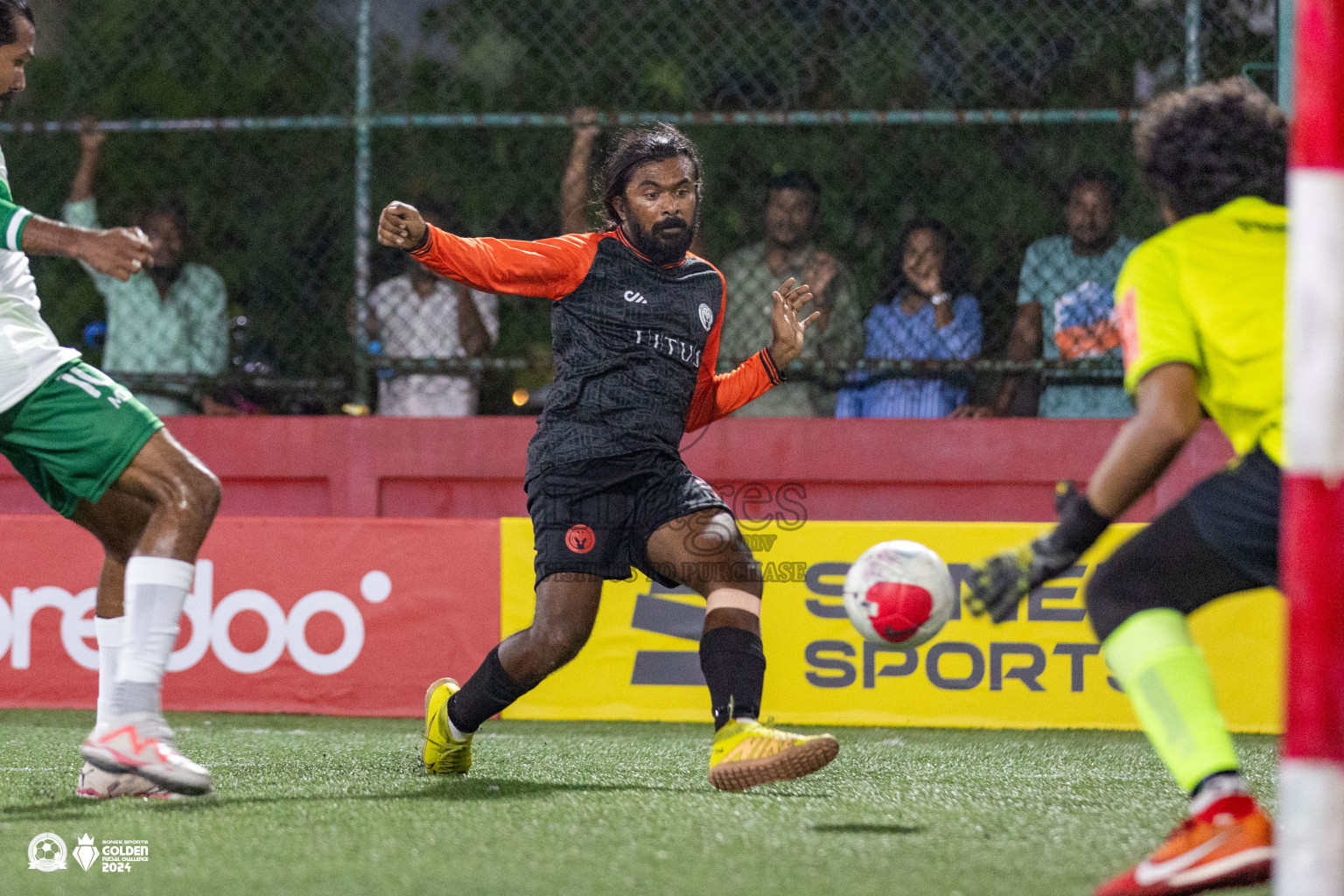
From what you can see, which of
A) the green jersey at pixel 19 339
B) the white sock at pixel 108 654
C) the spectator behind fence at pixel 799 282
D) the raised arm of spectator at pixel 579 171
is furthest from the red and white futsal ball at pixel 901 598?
the raised arm of spectator at pixel 579 171

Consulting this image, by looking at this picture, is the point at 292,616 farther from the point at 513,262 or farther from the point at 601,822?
the point at 601,822

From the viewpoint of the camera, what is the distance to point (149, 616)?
12.5ft

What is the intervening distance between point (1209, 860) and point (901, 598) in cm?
125

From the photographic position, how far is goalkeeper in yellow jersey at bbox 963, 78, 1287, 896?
Answer: 109 inches

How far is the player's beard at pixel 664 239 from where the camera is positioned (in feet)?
14.7

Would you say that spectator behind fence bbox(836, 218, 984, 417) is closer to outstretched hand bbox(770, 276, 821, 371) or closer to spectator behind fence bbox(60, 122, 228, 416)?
outstretched hand bbox(770, 276, 821, 371)

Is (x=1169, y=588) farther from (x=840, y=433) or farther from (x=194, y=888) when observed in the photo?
(x=840, y=433)

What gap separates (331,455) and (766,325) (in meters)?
2.24

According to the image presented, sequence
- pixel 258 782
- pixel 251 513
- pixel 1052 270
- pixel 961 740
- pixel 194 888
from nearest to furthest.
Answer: pixel 194 888
pixel 258 782
pixel 961 740
pixel 1052 270
pixel 251 513

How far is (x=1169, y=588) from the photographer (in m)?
2.93

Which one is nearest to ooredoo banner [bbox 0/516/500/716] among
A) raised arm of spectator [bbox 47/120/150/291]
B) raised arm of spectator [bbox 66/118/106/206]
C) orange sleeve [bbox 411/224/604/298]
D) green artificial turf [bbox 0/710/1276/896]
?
green artificial turf [bbox 0/710/1276/896]

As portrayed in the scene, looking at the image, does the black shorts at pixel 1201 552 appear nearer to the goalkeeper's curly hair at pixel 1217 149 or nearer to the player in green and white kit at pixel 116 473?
the goalkeeper's curly hair at pixel 1217 149

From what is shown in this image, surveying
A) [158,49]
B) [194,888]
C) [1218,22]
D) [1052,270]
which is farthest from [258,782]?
[1218,22]

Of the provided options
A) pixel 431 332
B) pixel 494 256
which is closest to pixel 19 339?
pixel 494 256
